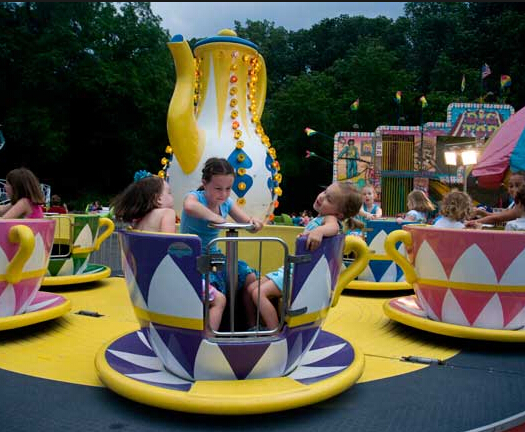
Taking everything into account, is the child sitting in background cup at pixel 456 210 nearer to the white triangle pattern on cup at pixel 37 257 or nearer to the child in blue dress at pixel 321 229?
the child in blue dress at pixel 321 229

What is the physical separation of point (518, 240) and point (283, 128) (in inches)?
984

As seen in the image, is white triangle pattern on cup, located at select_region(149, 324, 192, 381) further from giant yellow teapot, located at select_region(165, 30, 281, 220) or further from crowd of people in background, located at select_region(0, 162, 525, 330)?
giant yellow teapot, located at select_region(165, 30, 281, 220)

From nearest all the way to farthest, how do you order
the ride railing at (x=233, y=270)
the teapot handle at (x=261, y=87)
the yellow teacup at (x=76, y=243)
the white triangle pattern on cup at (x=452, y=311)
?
the ride railing at (x=233, y=270) < the white triangle pattern on cup at (x=452, y=311) < the yellow teacup at (x=76, y=243) < the teapot handle at (x=261, y=87)

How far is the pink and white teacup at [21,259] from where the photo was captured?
104 inches

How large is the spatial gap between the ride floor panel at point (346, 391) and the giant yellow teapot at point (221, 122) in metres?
1.59

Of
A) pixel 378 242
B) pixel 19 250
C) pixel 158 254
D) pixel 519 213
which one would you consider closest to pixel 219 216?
pixel 158 254

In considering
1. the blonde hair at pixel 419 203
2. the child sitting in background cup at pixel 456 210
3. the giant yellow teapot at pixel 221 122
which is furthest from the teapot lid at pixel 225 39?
the child sitting in background cup at pixel 456 210

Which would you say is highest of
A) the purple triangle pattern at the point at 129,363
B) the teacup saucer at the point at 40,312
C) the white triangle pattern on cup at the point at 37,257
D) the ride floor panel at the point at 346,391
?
the white triangle pattern on cup at the point at 37,257

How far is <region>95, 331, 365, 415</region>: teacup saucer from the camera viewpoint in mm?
1797

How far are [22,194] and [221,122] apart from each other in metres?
1.81

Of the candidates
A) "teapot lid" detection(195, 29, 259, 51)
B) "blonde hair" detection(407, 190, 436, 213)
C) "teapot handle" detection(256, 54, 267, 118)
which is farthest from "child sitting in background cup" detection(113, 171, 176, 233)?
"blonde hair" detection(407, 190, 436, 213)

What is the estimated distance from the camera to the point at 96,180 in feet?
77.3

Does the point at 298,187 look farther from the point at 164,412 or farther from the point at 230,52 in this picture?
the point at 164,412

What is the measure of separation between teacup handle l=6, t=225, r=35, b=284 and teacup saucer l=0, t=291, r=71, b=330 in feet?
0.67
